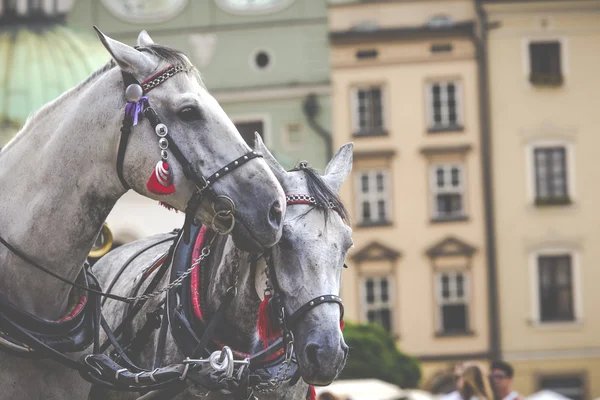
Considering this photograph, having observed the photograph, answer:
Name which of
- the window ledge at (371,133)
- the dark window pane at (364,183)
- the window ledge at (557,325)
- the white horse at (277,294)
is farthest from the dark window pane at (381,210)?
the white horse at (277,294)

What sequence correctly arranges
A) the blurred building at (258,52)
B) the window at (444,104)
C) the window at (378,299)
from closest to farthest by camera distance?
the window at (378,299) < the window at (444,104) < the blurred building at (258,52)

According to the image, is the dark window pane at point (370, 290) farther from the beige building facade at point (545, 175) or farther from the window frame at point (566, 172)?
the window frame at point (566, 172)

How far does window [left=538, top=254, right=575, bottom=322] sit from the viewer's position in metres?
38.9

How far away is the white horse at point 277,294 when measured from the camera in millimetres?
5477

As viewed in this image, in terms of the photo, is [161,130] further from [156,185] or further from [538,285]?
[538,285]

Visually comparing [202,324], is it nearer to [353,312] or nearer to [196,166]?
[196,166]

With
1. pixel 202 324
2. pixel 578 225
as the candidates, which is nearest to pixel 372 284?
pixel 578 225

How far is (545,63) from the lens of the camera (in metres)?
39.7

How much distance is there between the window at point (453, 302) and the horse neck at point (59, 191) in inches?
1338

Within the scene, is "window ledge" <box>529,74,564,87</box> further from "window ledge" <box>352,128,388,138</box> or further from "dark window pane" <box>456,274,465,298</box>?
"dark window pane" <box>456,274,465,298</box>

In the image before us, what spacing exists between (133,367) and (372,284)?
33828mm

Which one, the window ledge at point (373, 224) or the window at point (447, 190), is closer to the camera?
the window ledge at point (373, 224)

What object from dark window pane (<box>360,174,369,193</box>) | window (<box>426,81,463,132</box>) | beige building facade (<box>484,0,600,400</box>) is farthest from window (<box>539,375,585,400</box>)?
window (<box>426,81,463,132</box>)

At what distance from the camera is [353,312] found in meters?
38.4
